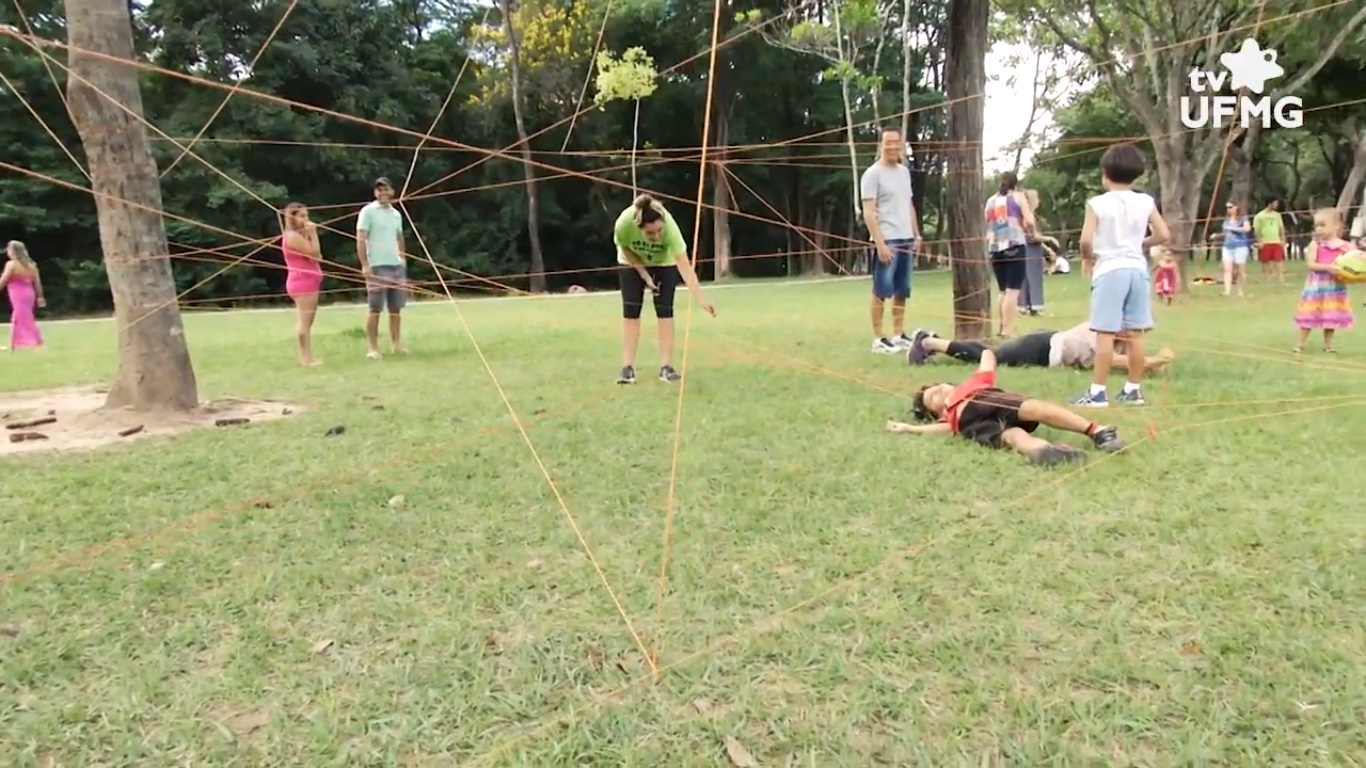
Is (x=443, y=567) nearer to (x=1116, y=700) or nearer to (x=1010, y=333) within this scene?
(x=1116, y=700)

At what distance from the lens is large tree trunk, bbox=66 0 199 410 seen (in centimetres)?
444

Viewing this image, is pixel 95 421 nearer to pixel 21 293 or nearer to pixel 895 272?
pixel 895 272

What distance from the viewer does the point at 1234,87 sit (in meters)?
11.6

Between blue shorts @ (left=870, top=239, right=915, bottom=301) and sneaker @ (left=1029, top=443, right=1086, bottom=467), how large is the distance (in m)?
3.03

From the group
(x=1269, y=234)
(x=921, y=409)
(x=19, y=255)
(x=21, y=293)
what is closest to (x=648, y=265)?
(x=921, y=409)

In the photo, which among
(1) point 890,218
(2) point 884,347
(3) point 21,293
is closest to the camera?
(1) point 890,218

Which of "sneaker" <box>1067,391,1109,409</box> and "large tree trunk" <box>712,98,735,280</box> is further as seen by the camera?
"large tree trunk" <box>712,98,735,280</box>

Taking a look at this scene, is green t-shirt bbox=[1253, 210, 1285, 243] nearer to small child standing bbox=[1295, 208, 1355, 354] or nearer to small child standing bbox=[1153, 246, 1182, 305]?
small child standing bbox=[1153, 246, 1182, 305]

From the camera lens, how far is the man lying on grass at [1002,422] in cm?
334

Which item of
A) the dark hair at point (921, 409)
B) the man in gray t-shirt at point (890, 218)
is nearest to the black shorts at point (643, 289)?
the man in gray t-shirt at point (890, 218)

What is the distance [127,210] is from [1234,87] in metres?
12.7

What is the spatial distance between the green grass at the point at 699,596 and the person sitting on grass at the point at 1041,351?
996 millimetres

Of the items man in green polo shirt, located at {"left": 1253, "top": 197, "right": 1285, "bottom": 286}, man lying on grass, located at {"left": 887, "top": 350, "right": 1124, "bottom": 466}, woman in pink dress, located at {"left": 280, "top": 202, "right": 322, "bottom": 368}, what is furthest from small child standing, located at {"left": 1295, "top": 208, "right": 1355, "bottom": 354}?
man in green polo shirt, located at {"left": 1253, "top": 197, "right": 1285, "bottom": 286}

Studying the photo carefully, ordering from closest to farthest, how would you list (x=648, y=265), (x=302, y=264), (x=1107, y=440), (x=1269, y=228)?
(x=1107, y=440) → (x=648, y=265) → (x=302, y=264) → (x=1269, y=228)
